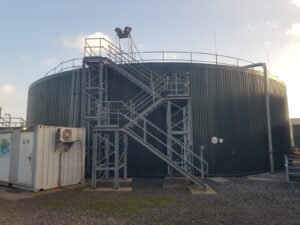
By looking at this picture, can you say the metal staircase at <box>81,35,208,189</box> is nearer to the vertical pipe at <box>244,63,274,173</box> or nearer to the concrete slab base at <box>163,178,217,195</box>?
the concrete slab base at <box>163,178,217,195</box>

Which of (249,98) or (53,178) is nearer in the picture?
(53,178)

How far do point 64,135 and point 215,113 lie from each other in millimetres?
10443

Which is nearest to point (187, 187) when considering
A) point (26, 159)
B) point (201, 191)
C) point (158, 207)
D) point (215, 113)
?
point (201, 191)

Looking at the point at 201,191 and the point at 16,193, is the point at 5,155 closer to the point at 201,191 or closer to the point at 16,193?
the point at 16,193

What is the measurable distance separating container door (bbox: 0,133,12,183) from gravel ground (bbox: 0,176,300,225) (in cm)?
395

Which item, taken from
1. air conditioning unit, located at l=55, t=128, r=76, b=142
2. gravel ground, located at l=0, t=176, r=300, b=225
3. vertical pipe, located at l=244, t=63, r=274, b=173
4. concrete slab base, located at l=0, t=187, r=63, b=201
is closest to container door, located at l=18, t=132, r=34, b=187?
concrete slab base, located at l=0, t=187, r=63, b=201

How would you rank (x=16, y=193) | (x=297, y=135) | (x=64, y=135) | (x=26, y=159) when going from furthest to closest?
(x=297, y=135), (x=64, y=135), (x=26, y=159), (x=16, y=193)

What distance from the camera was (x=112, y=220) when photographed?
A: 862 centimetres

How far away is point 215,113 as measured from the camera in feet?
64.3

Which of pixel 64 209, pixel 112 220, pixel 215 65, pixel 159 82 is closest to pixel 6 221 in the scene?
pixel 64 209

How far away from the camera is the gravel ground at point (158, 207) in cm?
862

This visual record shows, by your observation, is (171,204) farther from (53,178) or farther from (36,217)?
(53,178)

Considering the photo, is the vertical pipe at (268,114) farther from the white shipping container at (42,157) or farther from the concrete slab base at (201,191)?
the white shipping container at (42,157)

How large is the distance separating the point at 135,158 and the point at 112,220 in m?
9.87
